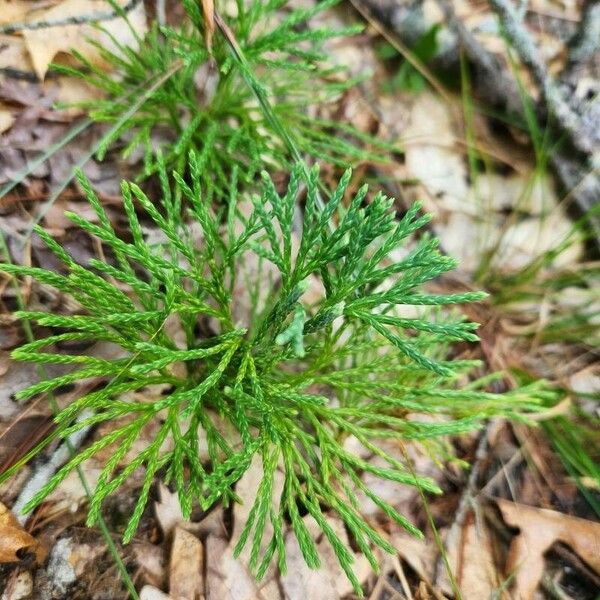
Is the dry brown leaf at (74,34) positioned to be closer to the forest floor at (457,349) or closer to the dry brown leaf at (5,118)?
the forest floor at (457,349)

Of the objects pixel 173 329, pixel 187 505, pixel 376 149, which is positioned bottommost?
pixel 187 505

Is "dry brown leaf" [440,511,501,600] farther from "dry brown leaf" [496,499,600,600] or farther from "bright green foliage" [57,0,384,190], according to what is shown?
"bright green foliage" [57,0,384,190]

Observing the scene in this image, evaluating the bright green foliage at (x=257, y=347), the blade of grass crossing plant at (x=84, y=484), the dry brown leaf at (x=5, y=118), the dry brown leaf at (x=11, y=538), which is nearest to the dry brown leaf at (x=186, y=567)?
the blade of grass crossing plant at (x=84, y=484)

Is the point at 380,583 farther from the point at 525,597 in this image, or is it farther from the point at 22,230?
the point at 22,230

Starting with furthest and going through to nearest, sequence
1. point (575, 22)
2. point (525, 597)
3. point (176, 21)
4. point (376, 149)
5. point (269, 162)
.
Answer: point (575, 22) < point (376, 149) < point (176, 21) < point (269, 162) < point (525, 597)

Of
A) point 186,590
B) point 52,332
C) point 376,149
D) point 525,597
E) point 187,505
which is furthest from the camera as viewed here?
point 376,149

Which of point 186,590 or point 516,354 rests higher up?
point 516,354

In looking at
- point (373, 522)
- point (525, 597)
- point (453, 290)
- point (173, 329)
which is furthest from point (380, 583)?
point (453, 290)
